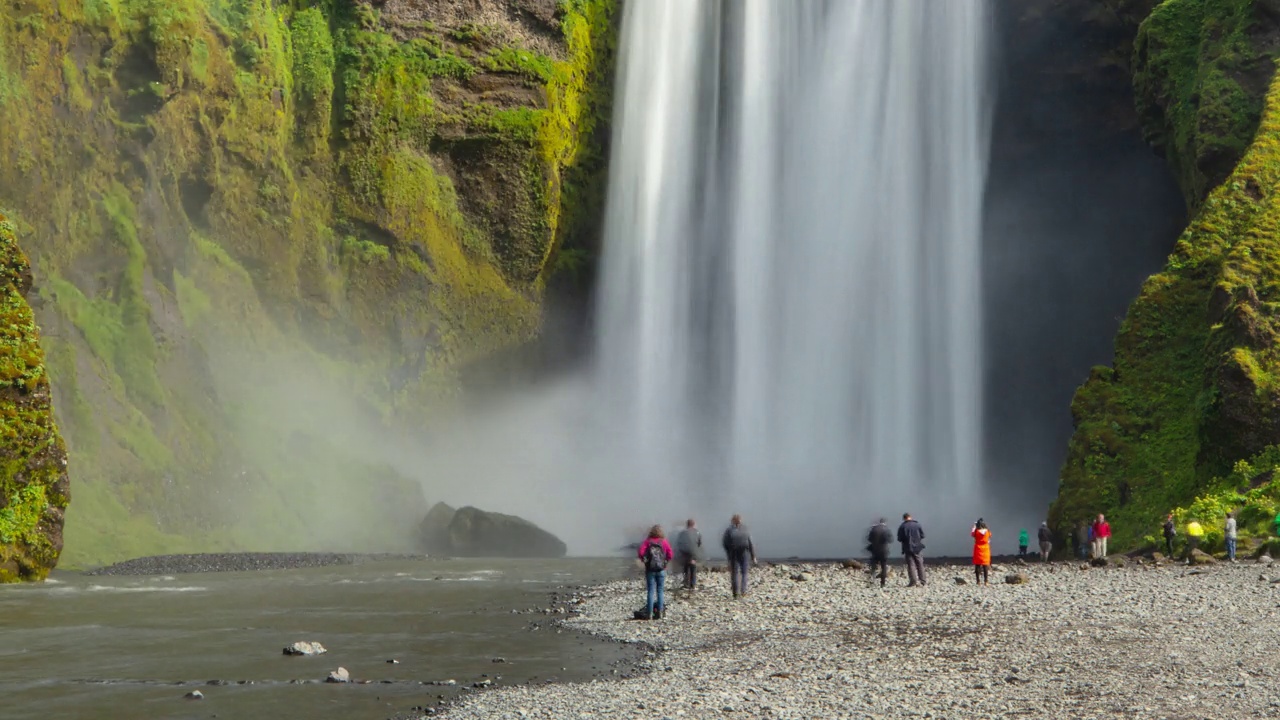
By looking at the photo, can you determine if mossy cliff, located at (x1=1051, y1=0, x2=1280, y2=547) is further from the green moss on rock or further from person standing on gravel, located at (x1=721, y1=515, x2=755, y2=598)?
person standing on gravel, located at (x1=721, y1=515, x2=755, y2=598)

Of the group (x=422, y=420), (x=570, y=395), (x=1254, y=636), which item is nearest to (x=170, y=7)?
(x=422, y=420)

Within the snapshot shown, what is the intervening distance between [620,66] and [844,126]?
9.76 m

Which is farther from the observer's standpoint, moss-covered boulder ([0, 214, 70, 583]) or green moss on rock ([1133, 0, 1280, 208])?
green moss on rock ([1133, 0, 1280, 208])

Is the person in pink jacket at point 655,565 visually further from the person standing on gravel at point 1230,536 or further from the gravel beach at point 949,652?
the person standing on gravel at point 1230,536

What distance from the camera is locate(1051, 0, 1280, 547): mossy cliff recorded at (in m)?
26.6

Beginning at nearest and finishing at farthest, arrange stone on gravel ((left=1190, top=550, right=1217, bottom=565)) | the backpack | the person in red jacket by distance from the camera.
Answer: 1. the backpack
2. stone on gravel ((left=1190, top=550, right=1217, bottom=565))
3. the person in red jacket

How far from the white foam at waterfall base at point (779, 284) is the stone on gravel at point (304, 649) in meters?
28.7

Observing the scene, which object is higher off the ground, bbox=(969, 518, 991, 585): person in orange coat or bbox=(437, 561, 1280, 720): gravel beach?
bbox=(969, 518, 991, 585): person in orange coat

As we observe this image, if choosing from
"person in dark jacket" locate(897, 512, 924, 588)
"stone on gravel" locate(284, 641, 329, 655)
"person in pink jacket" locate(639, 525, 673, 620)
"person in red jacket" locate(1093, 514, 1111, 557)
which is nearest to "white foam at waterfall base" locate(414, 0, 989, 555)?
"person in red jacket" locate(1093, 514, 1111, 557)

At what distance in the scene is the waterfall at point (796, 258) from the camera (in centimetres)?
4584

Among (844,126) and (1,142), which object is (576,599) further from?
(844,126)

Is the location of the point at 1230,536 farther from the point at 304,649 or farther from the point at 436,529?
the point at 436,529

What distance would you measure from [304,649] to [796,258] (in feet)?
115

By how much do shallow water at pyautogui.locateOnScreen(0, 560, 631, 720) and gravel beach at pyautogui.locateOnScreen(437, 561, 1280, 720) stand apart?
1.18 m
